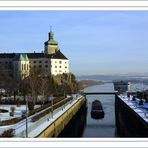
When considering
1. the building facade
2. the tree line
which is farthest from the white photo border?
the building facade

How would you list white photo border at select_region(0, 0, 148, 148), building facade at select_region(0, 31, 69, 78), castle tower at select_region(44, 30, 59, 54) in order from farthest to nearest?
castle tower at select_region(44, 30, 59, 54)
building facade at select_region(0, 31, 69, 78)
white photo border at select_region(0, 0, 148, 148)

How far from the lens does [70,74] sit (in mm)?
24281

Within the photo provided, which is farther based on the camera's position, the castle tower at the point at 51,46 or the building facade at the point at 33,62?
the castle tower at the point at 51,46

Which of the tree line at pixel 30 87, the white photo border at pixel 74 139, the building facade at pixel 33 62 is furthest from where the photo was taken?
the building facade at pixel 33 62

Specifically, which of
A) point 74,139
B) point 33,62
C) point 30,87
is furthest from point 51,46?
point 74,139

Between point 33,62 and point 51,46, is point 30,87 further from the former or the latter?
point 51,46

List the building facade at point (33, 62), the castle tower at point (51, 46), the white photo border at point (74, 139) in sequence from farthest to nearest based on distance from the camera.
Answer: the castle tower at point (51, 46)
the building facade at point (33, 62)
the white photo border at point (74, 139)

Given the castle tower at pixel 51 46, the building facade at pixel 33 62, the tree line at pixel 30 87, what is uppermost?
the castle tower at pixel 51 46

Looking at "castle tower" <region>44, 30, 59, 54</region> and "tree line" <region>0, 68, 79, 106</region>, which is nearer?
"tree line" <region>0, 68, 79, 106</region>

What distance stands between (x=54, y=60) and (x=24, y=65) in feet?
8.88

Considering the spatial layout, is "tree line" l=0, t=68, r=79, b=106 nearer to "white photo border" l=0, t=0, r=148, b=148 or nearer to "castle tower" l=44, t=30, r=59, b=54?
"white photo border" l=0, t=0, r=148, b=148

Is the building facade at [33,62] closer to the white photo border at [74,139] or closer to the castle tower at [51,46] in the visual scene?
the castle tower at [51,46]

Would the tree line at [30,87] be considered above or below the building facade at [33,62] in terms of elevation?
below

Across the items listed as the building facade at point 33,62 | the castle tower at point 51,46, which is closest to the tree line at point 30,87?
the building facade at point 33,62
